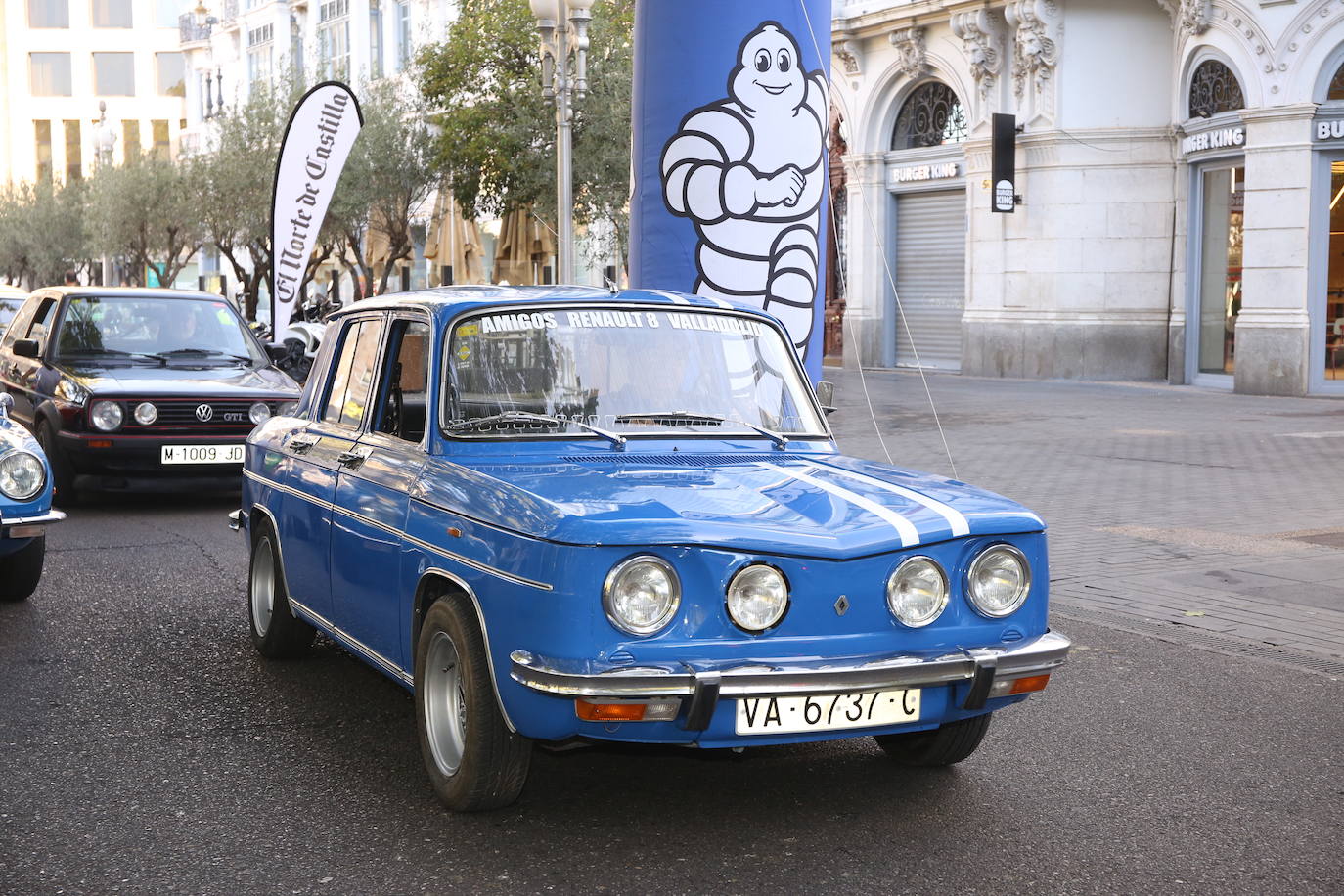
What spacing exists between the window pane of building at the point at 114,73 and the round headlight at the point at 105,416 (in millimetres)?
99985

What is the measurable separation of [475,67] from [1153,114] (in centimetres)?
1234

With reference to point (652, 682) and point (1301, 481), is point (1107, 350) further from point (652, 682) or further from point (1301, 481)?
point (652, 682)

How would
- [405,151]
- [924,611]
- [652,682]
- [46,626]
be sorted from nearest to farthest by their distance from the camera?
[652,682] → [924,611] → [46,626] → [405,151]

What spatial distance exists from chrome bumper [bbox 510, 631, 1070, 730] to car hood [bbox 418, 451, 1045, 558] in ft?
0.99

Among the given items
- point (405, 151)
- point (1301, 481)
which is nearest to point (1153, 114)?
point (1301, 481)

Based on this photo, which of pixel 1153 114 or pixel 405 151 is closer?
pixel 1153 114

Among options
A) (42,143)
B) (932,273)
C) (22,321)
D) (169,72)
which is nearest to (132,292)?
(22,321)

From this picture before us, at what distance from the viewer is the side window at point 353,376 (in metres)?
5.90

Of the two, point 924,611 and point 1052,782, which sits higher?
point 924,611

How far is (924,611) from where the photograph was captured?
4449 millimetres

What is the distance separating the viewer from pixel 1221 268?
937 inches

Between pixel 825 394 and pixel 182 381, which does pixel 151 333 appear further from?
pixel 825 394

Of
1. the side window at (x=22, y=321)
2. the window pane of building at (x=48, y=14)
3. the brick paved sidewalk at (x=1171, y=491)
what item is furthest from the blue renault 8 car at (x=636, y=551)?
the window pane of building at (x=48, y=14)

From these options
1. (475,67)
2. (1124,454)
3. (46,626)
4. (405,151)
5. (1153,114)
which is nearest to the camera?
(46,626)
